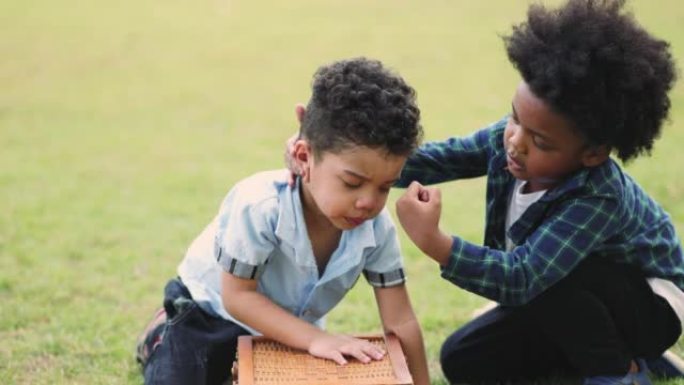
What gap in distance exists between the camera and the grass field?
4.43m

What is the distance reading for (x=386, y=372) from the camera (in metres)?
2.80

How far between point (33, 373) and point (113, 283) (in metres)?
1.16

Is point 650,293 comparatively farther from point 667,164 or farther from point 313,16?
point 313,16

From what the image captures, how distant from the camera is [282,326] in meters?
2.97

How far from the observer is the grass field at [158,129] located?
4.43m

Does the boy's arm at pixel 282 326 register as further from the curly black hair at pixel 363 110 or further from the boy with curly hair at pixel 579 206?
the curly black hair at pixel 363 110

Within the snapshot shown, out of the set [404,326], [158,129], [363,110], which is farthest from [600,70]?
[158,129]

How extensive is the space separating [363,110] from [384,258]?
59 cm

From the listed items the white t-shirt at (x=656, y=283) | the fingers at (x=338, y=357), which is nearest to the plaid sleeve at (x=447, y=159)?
the white t-shirt at (x=656, y=283)

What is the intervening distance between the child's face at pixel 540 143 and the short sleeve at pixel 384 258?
44 cm

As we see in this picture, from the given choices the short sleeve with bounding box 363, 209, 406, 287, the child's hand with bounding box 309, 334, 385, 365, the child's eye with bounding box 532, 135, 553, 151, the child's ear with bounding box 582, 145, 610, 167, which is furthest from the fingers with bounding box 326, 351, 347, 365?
the child's ear with bounding box 582, 145, 610, 167

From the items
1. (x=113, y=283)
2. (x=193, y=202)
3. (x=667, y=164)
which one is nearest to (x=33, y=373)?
(x=113, y=283)

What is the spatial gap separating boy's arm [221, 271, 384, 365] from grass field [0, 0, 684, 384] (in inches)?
34.9

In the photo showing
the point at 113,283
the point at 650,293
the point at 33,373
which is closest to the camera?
the point at 650,293
